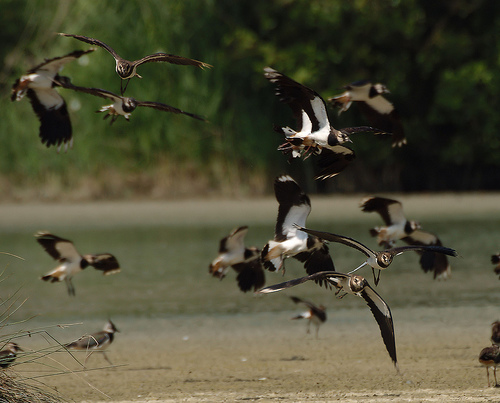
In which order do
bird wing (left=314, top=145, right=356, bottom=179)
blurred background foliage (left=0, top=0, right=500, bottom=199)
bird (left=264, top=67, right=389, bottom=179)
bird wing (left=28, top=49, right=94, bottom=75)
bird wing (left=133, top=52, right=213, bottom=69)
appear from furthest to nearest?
blurred background foliage (left=0, top=0, right=500, bottom=199)
bird wing (left=28, top=49, right=94, bottom=75)
bird wing (left=314, top=145, right=356, bottom=179)
bird (left=264, top=67, right=389, bottom=179)
bird wing (left=133, top=52, right=213, bottom=69)

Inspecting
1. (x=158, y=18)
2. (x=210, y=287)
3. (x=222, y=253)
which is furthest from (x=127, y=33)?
(x=222, y=253)

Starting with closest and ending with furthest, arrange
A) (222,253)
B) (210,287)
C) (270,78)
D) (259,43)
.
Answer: (270,78) → (222,253) → (210,287) → (259,43)

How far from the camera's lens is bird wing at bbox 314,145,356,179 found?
6.60 metres

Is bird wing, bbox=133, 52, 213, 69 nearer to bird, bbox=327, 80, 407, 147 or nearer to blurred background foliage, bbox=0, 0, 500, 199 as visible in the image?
bird, bbox=327, 80, 407, 147

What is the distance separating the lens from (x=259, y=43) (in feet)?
87.7

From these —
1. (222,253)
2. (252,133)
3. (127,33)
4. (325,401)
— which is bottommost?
(325,401)

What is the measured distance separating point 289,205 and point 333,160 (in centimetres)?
87

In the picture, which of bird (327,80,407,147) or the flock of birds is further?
bird (327,80,407,147)

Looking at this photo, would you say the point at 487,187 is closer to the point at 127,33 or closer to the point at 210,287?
the point at 127,33

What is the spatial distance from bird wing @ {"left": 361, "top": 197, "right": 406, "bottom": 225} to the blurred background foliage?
1640 cm

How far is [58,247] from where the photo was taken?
8953mm

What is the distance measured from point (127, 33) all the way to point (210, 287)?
516 inches

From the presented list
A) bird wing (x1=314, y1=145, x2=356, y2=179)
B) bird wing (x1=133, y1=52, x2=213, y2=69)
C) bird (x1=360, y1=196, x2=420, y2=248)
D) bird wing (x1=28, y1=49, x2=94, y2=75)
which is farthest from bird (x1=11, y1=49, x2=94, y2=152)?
bird (x1=360, y1=196, x2=420, y2=248)

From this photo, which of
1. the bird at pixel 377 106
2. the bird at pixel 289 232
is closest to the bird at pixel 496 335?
the bird at pixel 289 232
